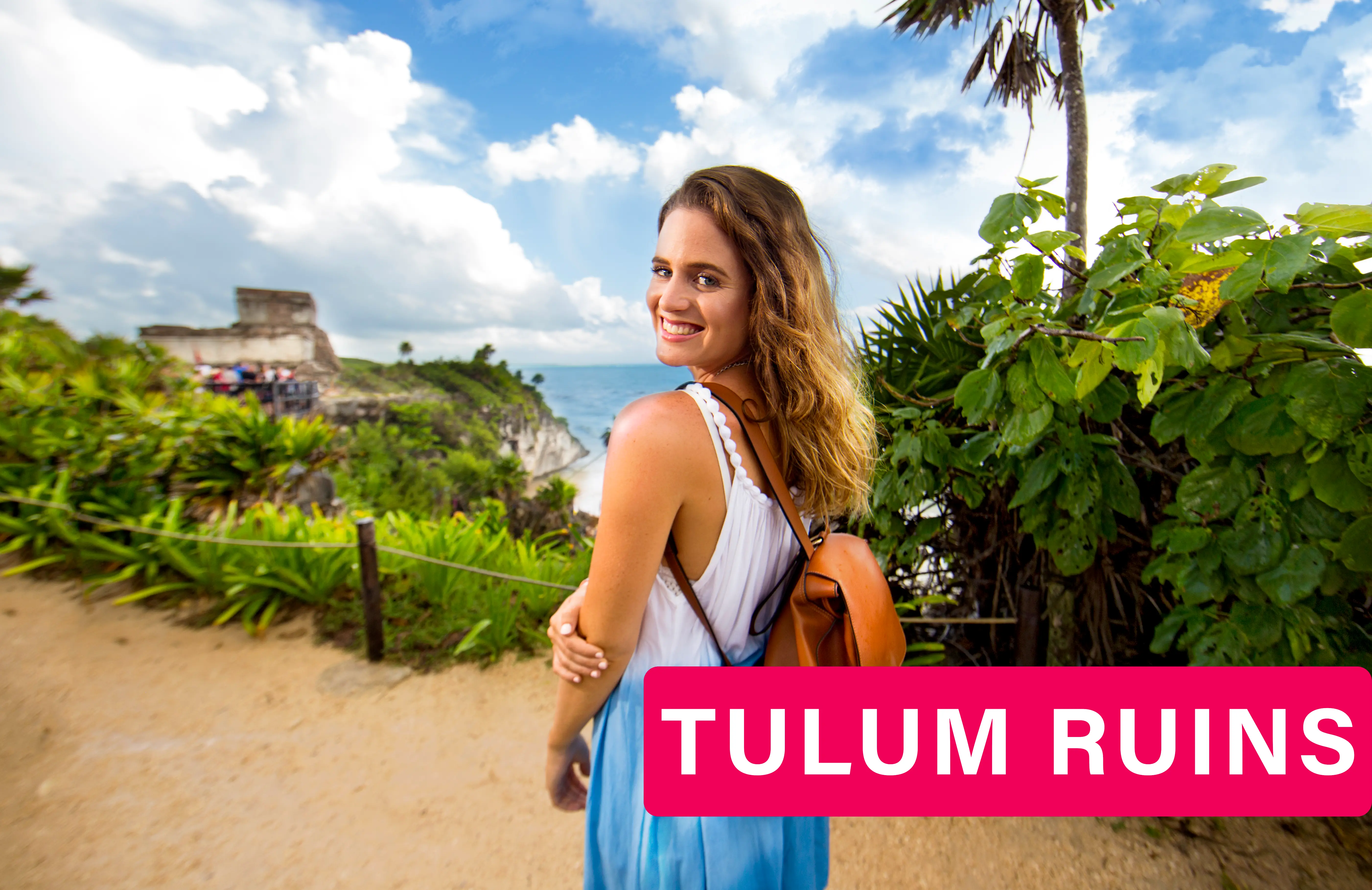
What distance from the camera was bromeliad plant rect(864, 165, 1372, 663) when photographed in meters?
1.14

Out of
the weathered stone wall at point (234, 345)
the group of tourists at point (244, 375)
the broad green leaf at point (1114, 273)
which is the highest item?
the weathered stone wall at point (234, 345)

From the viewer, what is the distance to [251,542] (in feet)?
11.5

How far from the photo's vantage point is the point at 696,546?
0.90 metres

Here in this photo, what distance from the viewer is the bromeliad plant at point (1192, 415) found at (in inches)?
45.0

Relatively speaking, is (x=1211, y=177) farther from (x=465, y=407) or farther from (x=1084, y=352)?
(x=465, y=407)

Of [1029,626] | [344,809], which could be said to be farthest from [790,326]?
[344,809]

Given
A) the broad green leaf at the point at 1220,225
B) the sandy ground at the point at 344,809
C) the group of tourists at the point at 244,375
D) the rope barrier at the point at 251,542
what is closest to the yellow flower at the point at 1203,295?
the broad green leaf at the point at 1220,225

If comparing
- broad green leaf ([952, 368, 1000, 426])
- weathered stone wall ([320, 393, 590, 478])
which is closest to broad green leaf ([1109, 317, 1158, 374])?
broad green leaf ([952, 368, 1000, 426])

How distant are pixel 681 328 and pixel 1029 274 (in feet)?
3.07

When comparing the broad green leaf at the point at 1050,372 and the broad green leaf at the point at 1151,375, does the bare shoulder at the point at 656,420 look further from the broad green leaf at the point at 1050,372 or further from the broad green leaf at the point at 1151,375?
the broad green leaf at the point at 1050,372

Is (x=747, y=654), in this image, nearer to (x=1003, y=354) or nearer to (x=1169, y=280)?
(x=1003, y=354)

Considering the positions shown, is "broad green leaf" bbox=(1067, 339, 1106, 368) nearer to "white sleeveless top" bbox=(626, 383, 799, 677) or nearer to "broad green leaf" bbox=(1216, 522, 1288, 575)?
"broad green leaf" bbox=(1216, 522, 1288, 575)

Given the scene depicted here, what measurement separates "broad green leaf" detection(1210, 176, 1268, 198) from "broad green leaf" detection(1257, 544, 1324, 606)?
2.69 feet

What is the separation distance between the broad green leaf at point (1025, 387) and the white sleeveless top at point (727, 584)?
32.0 inches
